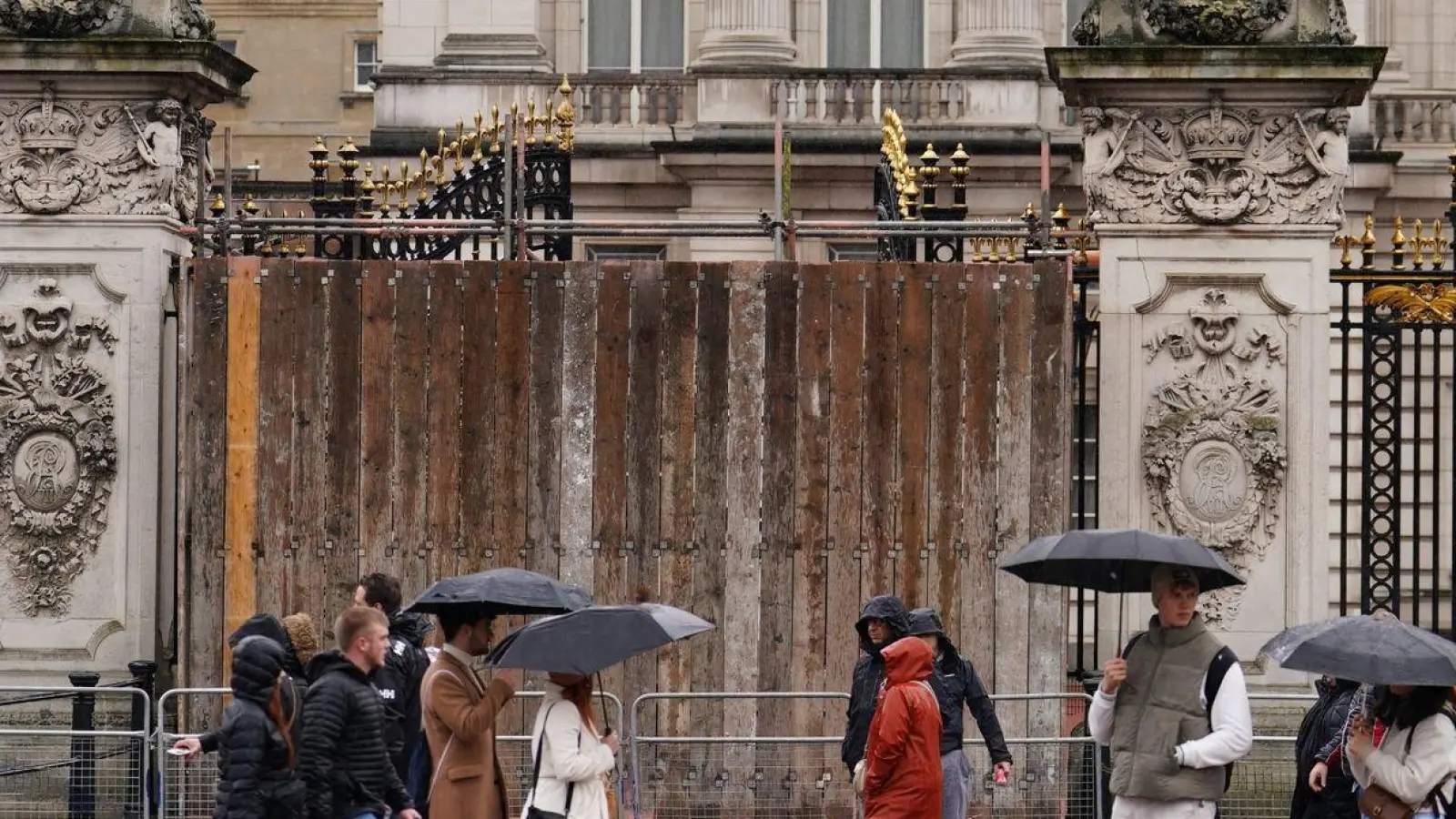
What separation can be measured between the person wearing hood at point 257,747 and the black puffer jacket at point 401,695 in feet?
4.61

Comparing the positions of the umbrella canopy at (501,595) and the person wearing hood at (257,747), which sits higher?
the umbrella canopy at (501,595)

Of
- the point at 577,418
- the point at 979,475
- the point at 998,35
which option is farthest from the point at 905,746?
the point at 998,35

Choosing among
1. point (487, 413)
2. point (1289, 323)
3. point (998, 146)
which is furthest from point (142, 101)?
point (998, 146)

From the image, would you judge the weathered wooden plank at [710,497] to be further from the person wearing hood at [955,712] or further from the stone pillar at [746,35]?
the stone pillar at [746,35]

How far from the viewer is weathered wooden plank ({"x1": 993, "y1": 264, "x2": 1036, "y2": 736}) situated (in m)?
15.8

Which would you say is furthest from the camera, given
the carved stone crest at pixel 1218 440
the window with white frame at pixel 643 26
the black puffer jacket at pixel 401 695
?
the window with white frame at pixel 643 26

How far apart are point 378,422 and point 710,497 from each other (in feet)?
6.28

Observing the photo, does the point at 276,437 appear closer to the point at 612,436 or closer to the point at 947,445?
the point at 612,436

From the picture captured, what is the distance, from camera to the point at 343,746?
38.5ft

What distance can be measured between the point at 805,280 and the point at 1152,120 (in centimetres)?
213

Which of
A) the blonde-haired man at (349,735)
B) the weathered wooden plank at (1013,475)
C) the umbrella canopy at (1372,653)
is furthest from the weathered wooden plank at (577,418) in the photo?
the umbrella canopy at (1372,653)

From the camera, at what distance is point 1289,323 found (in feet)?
51.4

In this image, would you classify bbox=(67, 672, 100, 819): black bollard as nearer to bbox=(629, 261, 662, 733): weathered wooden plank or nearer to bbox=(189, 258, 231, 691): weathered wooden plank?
bbox=(189, 258, 231, 691): weathered wooden plank

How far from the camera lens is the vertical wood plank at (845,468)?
15812 mm
